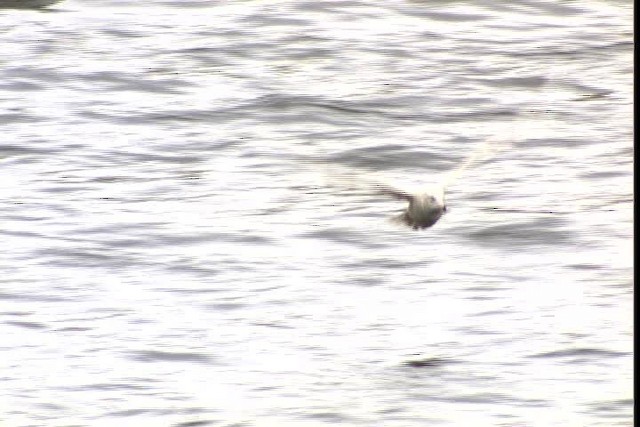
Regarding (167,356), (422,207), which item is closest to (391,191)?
(422,207)

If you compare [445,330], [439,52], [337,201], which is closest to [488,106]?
[439,52]

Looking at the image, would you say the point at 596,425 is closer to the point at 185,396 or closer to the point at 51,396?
the point at 185,396

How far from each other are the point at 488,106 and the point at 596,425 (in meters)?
4.32

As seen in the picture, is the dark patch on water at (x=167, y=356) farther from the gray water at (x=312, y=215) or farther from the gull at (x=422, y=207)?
the gull at (x=422, y=207)

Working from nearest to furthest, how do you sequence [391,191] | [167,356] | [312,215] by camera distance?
→ [167,356] < [391,191] < [312,215]

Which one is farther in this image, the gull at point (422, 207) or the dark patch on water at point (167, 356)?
the gull at point (422, 207)

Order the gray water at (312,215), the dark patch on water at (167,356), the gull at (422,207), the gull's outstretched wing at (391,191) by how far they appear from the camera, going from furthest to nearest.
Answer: the gull's outstretched wing at (391,191), the gull at (422,207), the dark patch on water at (167,356), the gray water at (312,215)

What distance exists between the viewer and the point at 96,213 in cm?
754

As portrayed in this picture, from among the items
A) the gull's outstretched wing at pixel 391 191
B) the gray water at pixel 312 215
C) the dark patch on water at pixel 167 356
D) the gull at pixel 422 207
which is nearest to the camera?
the gray water at pixel 312 215

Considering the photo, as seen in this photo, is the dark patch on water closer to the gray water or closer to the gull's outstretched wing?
the gray water

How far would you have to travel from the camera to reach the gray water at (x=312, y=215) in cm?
560

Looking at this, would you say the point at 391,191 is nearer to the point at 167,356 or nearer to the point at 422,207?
the point at 422,207

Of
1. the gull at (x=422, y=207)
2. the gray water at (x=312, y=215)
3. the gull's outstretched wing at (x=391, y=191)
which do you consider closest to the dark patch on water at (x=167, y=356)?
the gray water at (x=312, y=215)

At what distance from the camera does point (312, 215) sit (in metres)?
7.57
